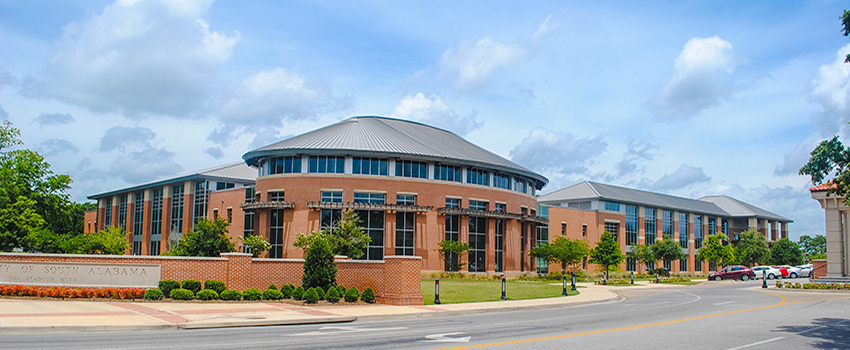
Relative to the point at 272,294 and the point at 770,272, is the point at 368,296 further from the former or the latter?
the point at 770,272

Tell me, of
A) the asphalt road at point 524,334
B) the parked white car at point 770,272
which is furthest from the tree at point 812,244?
the asphalt road at point 524,334

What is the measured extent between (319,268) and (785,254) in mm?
102802

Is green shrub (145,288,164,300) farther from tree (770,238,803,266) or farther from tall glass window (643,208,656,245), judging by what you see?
tree (770,238,803,266)

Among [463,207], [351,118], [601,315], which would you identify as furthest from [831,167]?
[351,118]

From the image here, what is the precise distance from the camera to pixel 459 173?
62.4 metres

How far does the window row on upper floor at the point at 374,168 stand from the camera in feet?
190

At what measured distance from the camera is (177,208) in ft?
245

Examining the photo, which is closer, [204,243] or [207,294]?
[207,294]

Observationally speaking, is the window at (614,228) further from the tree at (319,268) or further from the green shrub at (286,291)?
the green shrub at (286,291)

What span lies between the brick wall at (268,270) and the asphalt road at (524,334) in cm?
406

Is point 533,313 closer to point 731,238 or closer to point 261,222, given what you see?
point 261,222

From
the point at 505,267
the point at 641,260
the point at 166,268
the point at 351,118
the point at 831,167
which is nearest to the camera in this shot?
the point at 831,167

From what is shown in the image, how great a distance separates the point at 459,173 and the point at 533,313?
127ft

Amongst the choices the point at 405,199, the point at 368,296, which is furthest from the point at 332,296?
the point at 405,199
